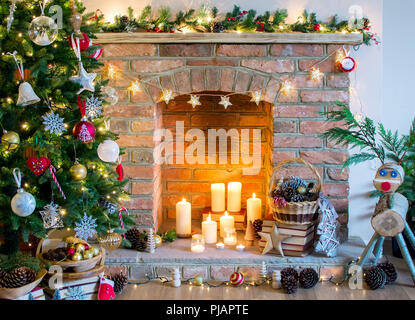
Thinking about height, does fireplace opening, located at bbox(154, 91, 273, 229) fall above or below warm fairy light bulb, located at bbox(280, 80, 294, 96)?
below

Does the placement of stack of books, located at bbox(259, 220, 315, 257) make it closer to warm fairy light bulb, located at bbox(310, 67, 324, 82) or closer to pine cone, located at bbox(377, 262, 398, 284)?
pine cone, located at bbox(377, 262, 398, 284)

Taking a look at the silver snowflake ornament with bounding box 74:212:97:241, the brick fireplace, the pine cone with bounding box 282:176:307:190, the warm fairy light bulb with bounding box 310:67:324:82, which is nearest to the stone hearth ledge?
the brick fireplace

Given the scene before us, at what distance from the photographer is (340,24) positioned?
288 cm

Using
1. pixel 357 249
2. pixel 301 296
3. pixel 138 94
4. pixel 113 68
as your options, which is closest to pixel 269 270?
pixel 301 296

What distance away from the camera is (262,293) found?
263 centimetres

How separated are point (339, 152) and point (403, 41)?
0.77 m

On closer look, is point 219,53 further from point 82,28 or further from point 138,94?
point 82,28

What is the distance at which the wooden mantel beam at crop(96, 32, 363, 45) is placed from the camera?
2.83 metres

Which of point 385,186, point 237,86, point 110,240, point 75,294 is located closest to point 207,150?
point 237,86

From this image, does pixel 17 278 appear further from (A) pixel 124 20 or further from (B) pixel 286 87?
(B) pixel 286 87

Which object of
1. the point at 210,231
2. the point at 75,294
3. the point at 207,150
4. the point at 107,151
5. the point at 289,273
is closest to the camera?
the point at 107,151

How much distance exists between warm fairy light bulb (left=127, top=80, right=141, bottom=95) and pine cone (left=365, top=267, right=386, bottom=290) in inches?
61.1

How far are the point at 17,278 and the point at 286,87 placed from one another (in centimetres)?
168

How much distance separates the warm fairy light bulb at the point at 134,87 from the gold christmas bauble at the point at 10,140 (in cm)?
92
